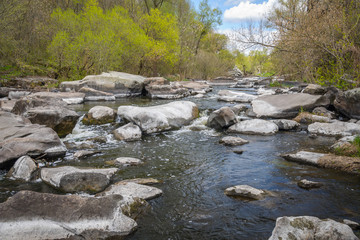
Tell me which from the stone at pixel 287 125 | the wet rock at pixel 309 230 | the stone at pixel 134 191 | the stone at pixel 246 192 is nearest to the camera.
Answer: the wet rock at pixel 309 230

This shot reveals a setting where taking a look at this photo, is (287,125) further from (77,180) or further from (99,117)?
(77,180)

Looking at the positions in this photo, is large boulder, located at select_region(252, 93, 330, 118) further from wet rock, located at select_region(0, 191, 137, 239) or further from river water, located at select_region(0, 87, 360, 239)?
wet rock, located at select_region(0, 191, 137, 239)

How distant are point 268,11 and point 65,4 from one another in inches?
812

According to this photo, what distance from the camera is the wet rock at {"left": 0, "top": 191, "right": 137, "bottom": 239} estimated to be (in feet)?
9.03

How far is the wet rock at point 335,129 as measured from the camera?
7.59m

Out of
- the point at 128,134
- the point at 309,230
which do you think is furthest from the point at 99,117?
the point at 309,230

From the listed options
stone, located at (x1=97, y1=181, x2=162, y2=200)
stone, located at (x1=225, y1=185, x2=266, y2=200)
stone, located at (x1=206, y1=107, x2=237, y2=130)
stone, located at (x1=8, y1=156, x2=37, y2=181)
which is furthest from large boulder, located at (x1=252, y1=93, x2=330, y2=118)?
stone, located at (x1=8, y1=156, x2=37, y2=181)

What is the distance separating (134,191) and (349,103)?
28.7 feet

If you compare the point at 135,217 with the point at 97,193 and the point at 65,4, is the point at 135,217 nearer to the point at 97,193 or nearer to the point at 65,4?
the point at 97,193

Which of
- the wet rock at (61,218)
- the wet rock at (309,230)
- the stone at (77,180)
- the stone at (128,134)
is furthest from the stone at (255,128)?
the wet rock at (61,218)

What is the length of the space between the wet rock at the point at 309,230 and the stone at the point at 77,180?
2922 millimetres

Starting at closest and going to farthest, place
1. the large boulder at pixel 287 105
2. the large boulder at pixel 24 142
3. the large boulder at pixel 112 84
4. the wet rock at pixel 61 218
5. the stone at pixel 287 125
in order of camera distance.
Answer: the wet rock at pixel 61 218 < the large boulder at pixel 24 142 < the stone at pixel 287 125 < the large boulder at pixel 287 105 < the large boulder at pixel 112 84

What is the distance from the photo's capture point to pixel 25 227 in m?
2.76

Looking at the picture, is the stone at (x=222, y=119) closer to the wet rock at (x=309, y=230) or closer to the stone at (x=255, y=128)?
the stone at (x=255, y=128)
